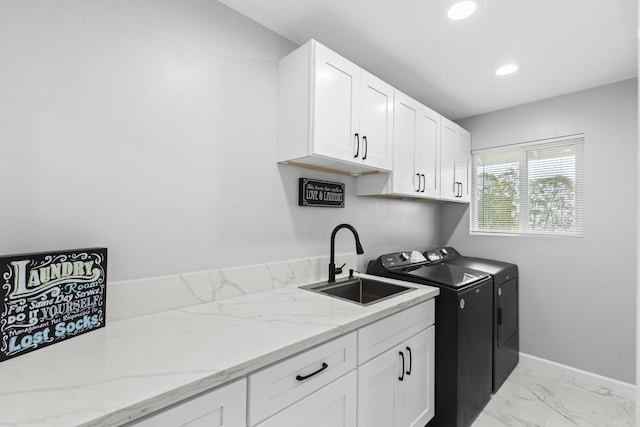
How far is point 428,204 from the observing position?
3.17m

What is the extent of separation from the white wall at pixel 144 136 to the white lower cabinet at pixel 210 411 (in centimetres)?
70

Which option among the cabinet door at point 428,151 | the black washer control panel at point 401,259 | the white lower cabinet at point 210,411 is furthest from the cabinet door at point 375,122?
the white lower cabinet at point 210,411

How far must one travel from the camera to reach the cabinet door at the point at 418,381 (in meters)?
1.59

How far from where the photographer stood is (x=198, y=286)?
4.67 ft

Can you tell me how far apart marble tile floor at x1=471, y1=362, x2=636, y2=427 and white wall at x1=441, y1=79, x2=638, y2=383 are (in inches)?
7.4

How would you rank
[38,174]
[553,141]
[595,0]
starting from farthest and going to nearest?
[553,141] → [595,0] → [38,174]

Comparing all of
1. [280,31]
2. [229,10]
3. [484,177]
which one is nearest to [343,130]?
[280,31]

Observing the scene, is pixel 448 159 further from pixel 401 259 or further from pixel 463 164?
pixel 401 259

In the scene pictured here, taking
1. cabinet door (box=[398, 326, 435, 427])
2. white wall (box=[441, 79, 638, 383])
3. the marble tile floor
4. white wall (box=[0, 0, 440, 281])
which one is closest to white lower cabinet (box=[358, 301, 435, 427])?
cabinet door (box=[398, 326, 435, 427])

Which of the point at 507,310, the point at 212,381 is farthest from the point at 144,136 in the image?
the point at 507,310

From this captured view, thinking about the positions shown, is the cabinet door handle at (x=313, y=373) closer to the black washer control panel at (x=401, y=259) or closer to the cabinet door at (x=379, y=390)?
the cabinet door at (x=379, y=390)

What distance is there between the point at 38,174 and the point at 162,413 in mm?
941

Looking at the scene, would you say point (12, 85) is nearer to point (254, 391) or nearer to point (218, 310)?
point (218, 310)

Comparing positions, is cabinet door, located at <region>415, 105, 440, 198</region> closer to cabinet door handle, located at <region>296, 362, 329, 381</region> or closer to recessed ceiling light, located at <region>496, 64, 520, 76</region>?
recessed ceiling light, located at <region>496, 64, 520, 76</region>
